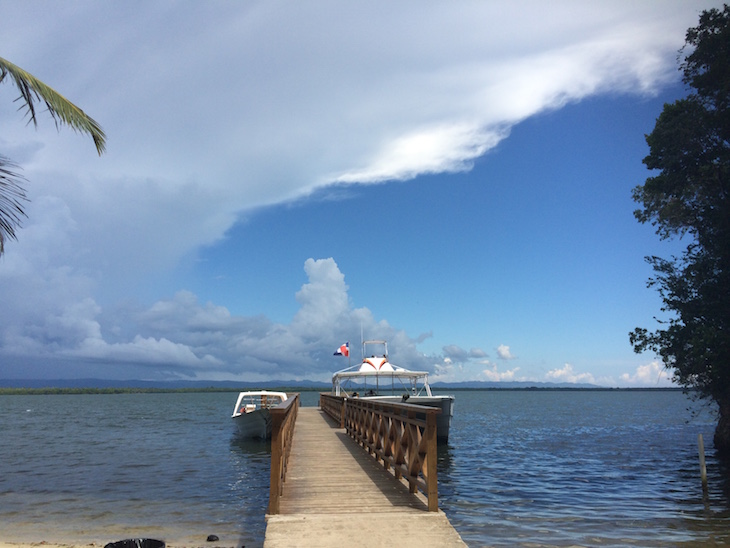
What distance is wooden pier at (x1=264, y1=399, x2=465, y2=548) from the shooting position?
18.4ft

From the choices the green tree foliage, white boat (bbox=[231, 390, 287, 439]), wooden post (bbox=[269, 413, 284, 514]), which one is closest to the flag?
white boat (bbox=[231, 390, 287, 439])

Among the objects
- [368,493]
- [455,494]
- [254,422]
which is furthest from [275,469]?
[254,422]

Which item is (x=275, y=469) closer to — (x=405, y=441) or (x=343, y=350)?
(x=405, y=441)

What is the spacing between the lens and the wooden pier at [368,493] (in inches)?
221

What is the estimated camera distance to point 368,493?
7695 millimetres

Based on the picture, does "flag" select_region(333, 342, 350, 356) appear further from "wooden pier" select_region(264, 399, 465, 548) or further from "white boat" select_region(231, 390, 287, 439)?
"wooden pier" select_region(264, 399, 465, 548)

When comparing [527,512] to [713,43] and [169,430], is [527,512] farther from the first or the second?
[169,430]

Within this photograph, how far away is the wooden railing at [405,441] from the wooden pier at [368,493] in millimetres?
12

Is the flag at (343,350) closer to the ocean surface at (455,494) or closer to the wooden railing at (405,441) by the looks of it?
the ocean surface at (455,494)

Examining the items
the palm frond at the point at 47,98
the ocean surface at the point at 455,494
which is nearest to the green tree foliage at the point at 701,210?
the ocean surface at the point at 455,494

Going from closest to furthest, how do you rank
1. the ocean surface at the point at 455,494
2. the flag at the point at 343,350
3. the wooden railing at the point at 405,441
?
the wooden railing at the point at 405,441 → the ocean surface at the point at 455,494 → the flag at the point at 343,350

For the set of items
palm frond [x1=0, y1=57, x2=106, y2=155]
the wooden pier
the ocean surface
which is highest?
palm frond [x1=0, y1=57, x2=106, y2=155]

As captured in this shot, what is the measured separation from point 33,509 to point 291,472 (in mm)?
6539

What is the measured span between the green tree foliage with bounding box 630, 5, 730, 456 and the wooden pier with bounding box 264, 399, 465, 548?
14.4 meters
